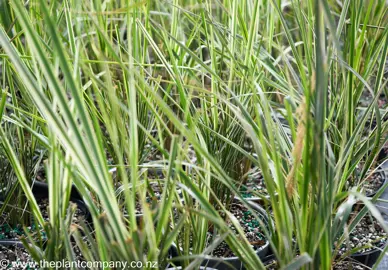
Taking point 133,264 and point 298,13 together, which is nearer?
point 133,264

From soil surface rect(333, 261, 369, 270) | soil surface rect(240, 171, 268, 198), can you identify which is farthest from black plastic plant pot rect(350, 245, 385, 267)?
soil surface rect(240, 171, 268, 198)

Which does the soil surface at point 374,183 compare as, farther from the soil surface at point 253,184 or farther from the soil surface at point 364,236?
the soil surface at point 253,184

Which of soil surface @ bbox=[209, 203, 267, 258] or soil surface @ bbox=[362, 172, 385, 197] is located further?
soil surface @ bbox=[362, 172, 385, 197]

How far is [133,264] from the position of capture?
0.70 metres

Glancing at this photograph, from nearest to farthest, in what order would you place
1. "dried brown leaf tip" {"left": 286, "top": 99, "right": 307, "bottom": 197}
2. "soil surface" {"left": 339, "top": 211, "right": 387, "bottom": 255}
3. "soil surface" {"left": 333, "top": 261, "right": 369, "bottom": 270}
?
"dried brown leaf tip" {"left": 286, "top": 99, "right": 307, "bottom": 197}, "soil surface" {"left": 333, "top": 261, "right": 369, "bottom": 270}, "soil surface" {"left": 339, "top": 211, "right": 387, "bottom": 255}

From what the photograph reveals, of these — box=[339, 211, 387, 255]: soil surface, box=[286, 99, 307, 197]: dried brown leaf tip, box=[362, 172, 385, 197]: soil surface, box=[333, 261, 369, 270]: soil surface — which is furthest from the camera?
box=[362, 172, 385, 197]: soil surface

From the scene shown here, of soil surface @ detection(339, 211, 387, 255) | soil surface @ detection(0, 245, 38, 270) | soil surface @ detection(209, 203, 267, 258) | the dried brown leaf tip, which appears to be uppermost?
the dried brown leaf tip

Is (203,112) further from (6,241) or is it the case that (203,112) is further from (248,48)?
(6,241)

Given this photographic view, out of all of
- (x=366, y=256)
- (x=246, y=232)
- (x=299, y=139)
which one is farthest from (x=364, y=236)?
(x=299, y=139)

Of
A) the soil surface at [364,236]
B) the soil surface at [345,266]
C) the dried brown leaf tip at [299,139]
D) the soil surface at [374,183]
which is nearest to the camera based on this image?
the dried brown leaf tip at [299,139]

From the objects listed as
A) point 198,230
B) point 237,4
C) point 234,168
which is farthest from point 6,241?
point 237,4

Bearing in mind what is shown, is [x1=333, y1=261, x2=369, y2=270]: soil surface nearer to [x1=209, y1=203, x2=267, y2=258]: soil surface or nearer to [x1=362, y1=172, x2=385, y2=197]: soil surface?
[x1=209, y1=203, x2=267, y2=258]: soil surface

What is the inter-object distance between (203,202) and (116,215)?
124 millimetres

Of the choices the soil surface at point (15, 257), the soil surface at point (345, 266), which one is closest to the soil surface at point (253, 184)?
the soil surface at point (345, 266)
